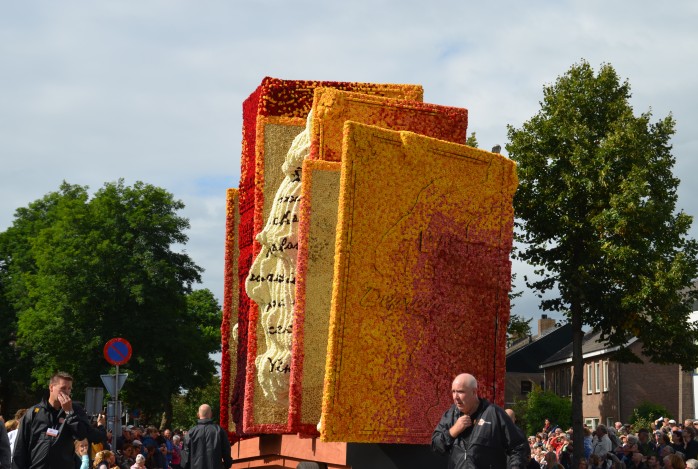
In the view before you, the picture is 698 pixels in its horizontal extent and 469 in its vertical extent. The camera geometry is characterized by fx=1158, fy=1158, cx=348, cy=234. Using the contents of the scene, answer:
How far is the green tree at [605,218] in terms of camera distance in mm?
36344

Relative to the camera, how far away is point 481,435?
29.6 ft

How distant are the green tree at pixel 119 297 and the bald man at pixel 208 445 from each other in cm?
3388

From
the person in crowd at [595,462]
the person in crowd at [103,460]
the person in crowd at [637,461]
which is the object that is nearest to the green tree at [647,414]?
the person in crowd at [595,462]

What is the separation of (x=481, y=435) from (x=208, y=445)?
7113 mm

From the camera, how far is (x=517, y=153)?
39.0 metres

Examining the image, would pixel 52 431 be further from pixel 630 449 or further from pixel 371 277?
pixel 630 449

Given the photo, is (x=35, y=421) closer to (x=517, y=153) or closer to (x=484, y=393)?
(x=484, y=393)

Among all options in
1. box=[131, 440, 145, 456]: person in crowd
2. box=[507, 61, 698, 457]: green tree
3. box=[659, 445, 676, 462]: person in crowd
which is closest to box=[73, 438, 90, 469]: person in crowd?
box=[131, 440, 145, 456]: person in crowd

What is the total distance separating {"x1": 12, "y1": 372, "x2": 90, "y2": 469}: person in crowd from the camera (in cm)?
1080

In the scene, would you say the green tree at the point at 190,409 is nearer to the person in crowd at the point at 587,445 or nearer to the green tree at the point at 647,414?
the green tree at the point at 647,414

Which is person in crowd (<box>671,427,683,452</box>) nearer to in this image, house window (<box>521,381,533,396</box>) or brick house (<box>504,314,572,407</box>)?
brick house (<box>504,314,572,407</box>)

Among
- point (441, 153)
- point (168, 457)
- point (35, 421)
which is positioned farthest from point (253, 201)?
point (168, 457)

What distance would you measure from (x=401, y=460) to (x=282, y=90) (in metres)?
5.85

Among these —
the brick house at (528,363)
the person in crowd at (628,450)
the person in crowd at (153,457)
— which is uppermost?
the brick house at (528,363)
